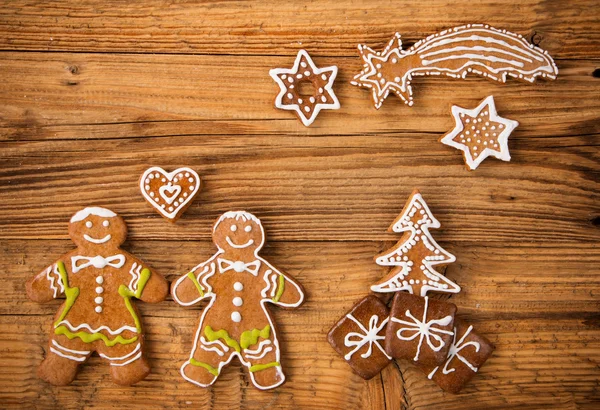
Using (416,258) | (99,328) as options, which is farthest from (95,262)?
(416,258)

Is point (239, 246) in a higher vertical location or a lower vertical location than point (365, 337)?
higher

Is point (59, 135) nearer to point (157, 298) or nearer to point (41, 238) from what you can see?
point (41, 238)

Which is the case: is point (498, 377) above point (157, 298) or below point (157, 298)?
below

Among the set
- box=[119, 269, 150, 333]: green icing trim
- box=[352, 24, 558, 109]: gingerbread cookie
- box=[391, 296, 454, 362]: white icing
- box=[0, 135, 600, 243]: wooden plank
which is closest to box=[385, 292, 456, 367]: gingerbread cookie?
box=[391, 296, 454, 362]: white icing

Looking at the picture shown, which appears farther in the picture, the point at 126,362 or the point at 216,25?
the point at 216,25

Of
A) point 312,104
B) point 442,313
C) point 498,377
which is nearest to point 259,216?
point 312,104

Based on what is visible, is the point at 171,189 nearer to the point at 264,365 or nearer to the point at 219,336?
the point at 219,336

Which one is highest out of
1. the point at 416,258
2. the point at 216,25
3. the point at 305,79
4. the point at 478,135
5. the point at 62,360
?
the point at 216,25
